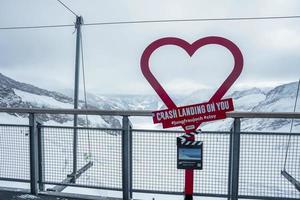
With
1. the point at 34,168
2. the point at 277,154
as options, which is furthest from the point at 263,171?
the point at 34,168

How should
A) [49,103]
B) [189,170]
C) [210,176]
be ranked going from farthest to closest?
1. [49,103]
2. [210,176]
3. [189,170]

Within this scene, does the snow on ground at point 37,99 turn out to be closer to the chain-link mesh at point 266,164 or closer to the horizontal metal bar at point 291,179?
the chain-link mesh at point 266,164

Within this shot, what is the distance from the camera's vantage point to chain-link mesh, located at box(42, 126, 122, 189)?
3193 mm

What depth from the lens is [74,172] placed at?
344 cm

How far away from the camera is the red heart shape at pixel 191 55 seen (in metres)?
2.48

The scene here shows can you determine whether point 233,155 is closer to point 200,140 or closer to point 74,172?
point 200,140

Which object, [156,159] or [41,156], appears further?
[41,156]

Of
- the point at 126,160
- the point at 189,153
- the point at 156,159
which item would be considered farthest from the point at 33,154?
the point at 189,153

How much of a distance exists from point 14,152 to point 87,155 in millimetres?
977

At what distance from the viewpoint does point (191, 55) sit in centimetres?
259

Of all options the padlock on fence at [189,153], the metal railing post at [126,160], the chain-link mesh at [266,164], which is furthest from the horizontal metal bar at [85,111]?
the chain-link mesh at [266,164]

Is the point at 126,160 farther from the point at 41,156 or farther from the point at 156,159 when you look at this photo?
the point at 41,156

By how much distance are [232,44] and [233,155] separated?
3.74 ft

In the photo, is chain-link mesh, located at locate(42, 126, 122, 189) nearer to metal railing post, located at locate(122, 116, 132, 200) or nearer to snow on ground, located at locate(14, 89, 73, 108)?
metal railing post, located at locate(122, 116, 132, 200)
